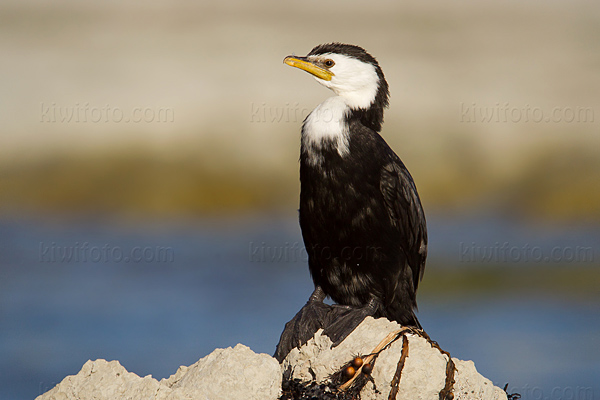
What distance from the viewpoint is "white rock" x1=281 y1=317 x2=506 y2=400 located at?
4.22m

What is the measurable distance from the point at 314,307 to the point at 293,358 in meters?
0.63

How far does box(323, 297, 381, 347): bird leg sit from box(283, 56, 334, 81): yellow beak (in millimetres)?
1778

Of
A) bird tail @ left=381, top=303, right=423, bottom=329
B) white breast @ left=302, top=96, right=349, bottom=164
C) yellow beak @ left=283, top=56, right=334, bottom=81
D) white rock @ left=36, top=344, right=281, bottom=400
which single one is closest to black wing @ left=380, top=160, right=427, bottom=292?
bird tail @ left=381, top=303, right=423, bottom=329

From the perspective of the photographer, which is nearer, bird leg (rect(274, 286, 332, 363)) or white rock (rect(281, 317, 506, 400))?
white rock (rect(281, 317, 506, 400))

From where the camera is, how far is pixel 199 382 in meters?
4.02

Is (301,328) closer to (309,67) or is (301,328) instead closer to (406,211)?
(406,211)

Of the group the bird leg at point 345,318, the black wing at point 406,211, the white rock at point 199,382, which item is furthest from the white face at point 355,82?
the white rock at point 199,382

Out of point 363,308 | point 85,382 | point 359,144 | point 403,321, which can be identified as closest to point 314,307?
point 363,308

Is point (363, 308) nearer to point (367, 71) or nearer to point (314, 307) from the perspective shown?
point (314, 307)

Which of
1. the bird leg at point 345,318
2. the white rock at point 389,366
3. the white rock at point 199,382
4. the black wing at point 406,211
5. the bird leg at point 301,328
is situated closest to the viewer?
the white rock at point 199,382

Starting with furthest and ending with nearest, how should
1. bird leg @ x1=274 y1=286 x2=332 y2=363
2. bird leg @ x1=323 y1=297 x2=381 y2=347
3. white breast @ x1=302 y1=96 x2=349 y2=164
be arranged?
1. white breast @ x1=302 y1=96 x2=349 y2=164
2. bird leg @ x1=274 y1=286 x2=332 y2=363
3. bird leg @ x1=323 y1=297 x2=381 y2=347

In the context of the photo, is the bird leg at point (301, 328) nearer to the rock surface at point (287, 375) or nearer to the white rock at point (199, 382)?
the rock surface at point (287, 375)

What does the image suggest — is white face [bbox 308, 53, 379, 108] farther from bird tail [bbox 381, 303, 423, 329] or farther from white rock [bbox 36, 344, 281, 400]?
white rock [bbox 36, 344, 281, 400]

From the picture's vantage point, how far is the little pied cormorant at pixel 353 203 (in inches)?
203
